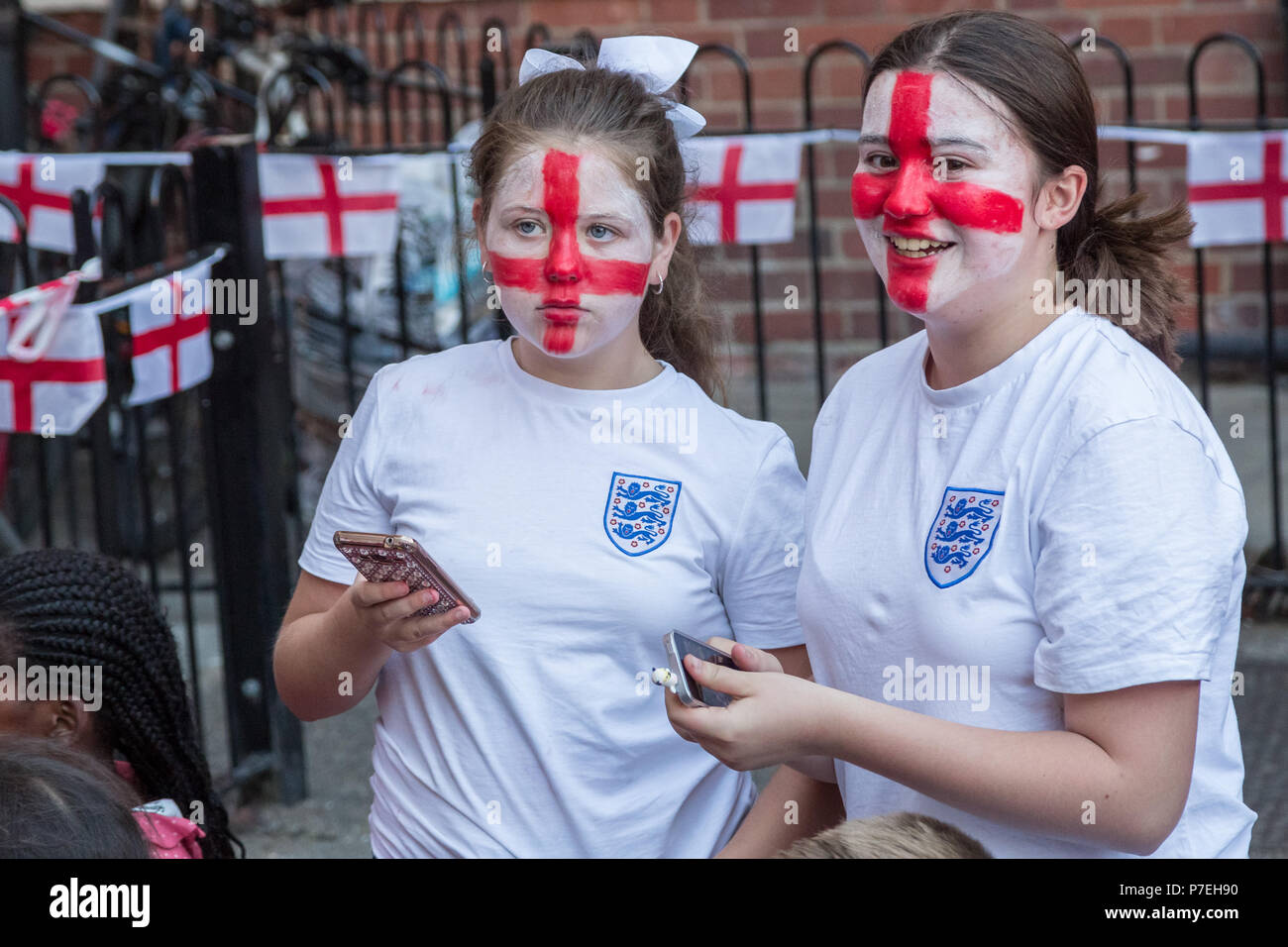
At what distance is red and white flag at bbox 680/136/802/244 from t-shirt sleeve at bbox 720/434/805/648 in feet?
7.34

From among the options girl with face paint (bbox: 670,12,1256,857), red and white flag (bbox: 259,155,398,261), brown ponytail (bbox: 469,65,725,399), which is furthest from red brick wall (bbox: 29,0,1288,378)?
girl with face paint (bbox: 670,12,1256,857)

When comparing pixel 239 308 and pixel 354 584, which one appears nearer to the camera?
pixel 354 584

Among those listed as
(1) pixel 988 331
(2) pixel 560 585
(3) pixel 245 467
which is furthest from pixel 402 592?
(3) pixel 245 467

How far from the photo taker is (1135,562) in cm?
157

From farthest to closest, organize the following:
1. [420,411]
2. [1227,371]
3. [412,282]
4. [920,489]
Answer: [1227,371], [412,282], [420,411], [920,489]

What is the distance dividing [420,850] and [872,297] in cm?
540

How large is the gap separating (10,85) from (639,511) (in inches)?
208

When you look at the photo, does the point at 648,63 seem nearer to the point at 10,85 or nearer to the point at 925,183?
the point at 925,183

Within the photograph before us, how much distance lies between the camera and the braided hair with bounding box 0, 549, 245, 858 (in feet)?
7.62

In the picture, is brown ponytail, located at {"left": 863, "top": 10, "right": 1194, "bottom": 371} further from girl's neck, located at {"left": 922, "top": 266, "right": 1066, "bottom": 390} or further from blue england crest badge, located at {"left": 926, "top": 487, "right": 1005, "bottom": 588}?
blue england crest badge, located at {"left": 926, "top": 487, "right": 1005, "bottom": 588}
